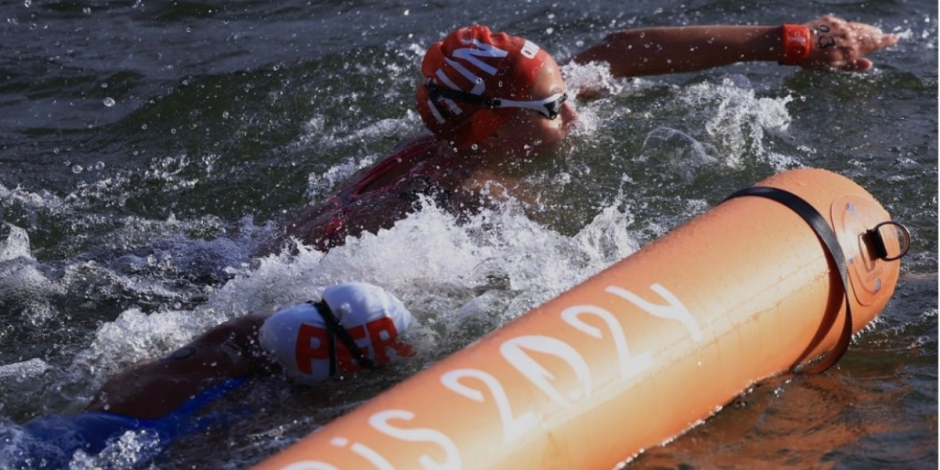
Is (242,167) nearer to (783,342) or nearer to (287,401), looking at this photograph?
(287,401)

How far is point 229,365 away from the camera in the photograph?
4234mm

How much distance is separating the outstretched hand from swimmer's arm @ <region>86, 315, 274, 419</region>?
3464 mm

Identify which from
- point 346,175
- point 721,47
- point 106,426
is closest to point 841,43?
point 721,47

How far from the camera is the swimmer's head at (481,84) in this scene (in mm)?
5434

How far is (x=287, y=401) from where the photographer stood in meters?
4.27

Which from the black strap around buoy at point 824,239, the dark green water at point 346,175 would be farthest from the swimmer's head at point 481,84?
the black strap around buoy at point 824,239

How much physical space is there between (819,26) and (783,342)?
115 inches

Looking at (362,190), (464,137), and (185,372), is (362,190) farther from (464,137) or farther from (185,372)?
(185,372)

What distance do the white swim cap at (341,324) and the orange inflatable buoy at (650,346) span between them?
→ 0.59 metres

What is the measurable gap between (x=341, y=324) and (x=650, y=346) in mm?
1041

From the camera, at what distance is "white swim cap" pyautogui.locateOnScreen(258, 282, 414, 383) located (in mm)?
4148

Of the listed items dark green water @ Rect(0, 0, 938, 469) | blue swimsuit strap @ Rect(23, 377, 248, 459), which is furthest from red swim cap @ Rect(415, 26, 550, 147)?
blue swimsuit strap @ Rect(23, 377, 248, 459)

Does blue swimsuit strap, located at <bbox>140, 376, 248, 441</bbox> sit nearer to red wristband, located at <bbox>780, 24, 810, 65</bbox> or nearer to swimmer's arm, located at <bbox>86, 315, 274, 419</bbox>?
swimmer's arm, located at <bbox>86, 315, 274, 419</bbox>

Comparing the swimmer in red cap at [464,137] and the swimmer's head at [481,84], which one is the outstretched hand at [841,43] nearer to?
the swimmer in red cap at [464,137]
